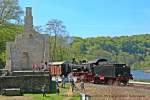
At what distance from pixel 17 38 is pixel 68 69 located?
13876 millimetres

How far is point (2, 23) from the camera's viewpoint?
81.6 m

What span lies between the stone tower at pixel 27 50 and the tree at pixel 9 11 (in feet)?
40.7

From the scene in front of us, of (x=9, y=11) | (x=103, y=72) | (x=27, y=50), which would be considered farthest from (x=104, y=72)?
(x=9, y=11)

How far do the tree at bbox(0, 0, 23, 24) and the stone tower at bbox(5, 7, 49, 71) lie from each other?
12403 millimetres

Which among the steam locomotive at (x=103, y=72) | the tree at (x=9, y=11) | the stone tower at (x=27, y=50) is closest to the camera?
the steam locomotive at (x=103, y=72)

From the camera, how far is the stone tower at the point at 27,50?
68.7m

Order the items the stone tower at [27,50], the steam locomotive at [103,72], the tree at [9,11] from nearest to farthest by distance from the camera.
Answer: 1. the steam locomotive at [103,72]
2. the stone tower at [27,50]
3. the tree at [9,11]

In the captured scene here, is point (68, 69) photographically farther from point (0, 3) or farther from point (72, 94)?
point (0, 3)

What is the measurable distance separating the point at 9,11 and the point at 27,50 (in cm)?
1600

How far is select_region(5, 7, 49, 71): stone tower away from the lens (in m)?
68.7

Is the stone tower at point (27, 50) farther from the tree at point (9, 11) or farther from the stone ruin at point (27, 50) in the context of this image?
the tree at point (9, 11)

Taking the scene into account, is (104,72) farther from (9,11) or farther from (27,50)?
(9,11)

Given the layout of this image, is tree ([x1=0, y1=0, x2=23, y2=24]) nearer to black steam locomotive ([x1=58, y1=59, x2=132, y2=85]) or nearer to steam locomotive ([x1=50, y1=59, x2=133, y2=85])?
steam locomotive ([x1=50, y1=59, x2=133, y2=85])

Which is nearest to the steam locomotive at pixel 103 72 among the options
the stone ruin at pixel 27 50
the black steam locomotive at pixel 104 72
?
the black steam locomotive at pixel 104 72
